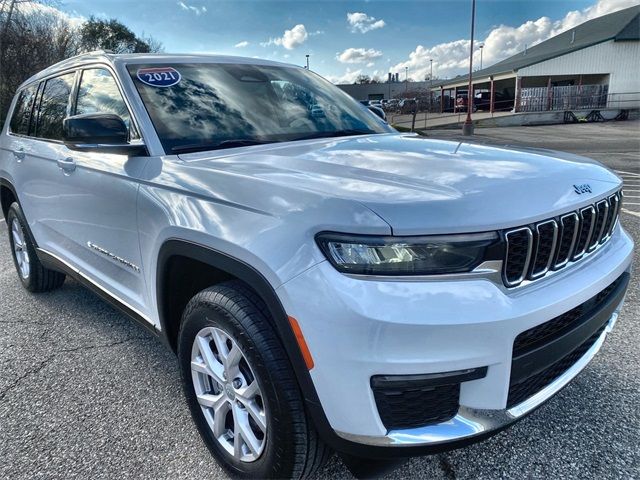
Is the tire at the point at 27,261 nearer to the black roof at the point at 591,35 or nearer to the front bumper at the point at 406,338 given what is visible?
the front bumper at the point at 406,338

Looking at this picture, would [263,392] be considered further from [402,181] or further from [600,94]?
[600,94]

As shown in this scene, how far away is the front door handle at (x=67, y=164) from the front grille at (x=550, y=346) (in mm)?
2696

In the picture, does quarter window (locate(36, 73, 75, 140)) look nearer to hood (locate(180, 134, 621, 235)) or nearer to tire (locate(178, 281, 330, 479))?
hood (locate(180, 134, 621, 235))

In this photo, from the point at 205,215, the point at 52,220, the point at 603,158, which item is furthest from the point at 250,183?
the point at 603,158

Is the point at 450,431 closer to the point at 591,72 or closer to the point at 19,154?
the point at 19,154

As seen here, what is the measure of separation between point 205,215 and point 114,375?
1.58 m

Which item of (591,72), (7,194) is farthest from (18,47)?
(591,72)

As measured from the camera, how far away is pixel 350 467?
5.77 feet

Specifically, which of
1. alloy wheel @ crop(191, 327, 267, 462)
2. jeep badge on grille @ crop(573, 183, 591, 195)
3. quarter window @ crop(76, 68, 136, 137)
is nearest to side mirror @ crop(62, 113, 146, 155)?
quarter window @ crop(76, 68, 136, 137)

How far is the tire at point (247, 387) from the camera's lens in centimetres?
175

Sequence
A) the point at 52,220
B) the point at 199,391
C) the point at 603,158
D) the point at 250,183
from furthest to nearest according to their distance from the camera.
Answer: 1. the point at 603,158
2. the point at 52,220
3. the point at 199,391
4. the point at 250,183

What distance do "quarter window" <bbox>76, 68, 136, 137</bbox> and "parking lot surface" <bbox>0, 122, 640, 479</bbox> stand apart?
1452 mm

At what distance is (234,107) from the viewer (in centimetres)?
277

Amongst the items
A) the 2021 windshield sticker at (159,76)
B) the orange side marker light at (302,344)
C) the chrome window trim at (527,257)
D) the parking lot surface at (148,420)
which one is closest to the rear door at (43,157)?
the parking lot surface at (148,420)
